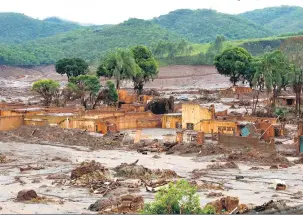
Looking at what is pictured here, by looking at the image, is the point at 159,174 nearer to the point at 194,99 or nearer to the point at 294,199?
the point at 294,199

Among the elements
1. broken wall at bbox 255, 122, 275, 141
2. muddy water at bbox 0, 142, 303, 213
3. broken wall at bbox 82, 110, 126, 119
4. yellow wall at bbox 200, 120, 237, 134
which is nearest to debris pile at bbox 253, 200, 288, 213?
muddy water at bbox 0, 142, 303, 213

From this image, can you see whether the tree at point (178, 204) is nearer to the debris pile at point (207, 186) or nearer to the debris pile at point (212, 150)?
the debris pile at point (207, 186)

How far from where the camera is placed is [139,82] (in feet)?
269

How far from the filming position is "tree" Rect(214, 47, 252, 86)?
86.1m

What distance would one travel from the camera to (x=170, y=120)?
168 feet

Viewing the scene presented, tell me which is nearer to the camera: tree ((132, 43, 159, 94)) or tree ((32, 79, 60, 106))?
tree ((32, 79, 60, 106))

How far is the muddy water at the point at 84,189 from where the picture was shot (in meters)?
25.2

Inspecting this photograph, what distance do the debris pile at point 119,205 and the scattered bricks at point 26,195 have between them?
2.82 m

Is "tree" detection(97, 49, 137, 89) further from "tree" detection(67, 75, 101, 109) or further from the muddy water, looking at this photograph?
the muddy water

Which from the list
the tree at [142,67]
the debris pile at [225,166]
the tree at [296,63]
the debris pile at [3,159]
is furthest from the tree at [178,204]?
the tree at [142,67]

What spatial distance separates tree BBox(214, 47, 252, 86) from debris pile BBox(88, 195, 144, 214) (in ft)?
206

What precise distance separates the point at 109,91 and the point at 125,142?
21113mm

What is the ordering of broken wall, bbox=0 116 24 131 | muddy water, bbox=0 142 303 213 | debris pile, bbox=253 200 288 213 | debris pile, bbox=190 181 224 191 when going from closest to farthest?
1. debris pile, bbox=253 200 288 213
2. muddy water, bbox=0 142 303 213
3. debris pile, bbox=190 181 224 191
4. broken wall, bbox=0 116 24 131

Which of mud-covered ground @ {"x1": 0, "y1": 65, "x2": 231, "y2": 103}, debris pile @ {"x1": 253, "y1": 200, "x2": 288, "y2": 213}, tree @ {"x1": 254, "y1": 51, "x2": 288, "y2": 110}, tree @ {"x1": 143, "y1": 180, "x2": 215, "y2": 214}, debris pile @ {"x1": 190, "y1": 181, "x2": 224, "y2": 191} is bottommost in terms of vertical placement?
mud-covered ground @ {"x1": 0, "y1": 65, "x2": 231, "y2": 103}
